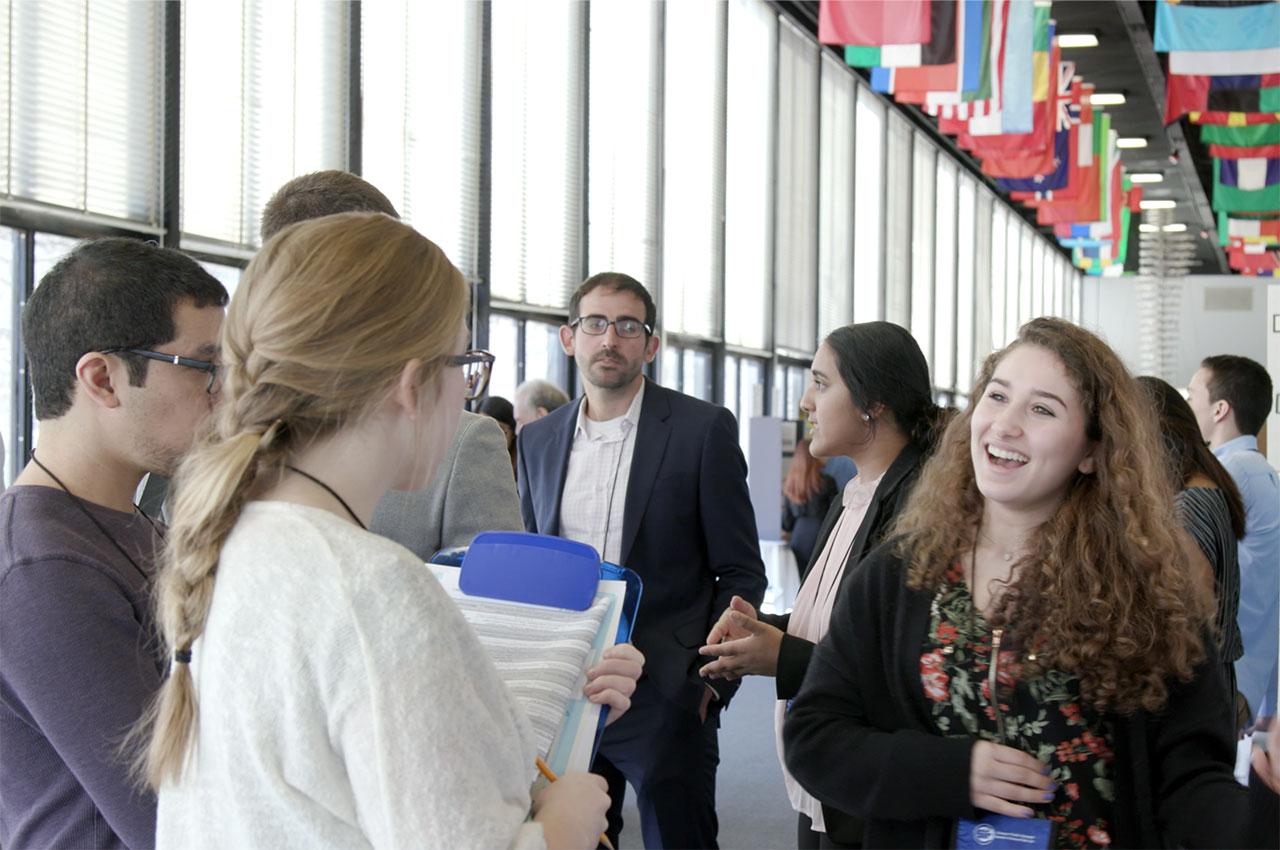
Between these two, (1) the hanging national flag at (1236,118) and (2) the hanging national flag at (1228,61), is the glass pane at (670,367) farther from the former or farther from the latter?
(1) the hanging national flag at (1236,118)

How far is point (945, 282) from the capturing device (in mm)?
22422

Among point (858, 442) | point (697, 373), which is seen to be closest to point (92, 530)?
point (858, 442)

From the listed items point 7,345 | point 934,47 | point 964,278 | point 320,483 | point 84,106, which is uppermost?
point 934,47

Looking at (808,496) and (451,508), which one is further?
Answer: (808,496)

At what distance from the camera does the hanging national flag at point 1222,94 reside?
12461 millimetres

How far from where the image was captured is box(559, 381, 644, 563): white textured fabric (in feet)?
12.5

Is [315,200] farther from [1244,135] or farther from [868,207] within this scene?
[868,207]

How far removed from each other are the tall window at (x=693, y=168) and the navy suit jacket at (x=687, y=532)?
820 centimetres

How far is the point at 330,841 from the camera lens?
1.22 metres

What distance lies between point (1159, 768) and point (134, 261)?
1.65 m

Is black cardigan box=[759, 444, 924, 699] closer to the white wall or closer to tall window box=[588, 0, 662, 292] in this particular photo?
tall window box=[588, 0, 662, 292]

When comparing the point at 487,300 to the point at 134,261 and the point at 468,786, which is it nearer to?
the point at 134,261

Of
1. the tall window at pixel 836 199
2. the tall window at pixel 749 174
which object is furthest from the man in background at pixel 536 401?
the tall window at pixel 836 199

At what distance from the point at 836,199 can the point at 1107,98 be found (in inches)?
205
